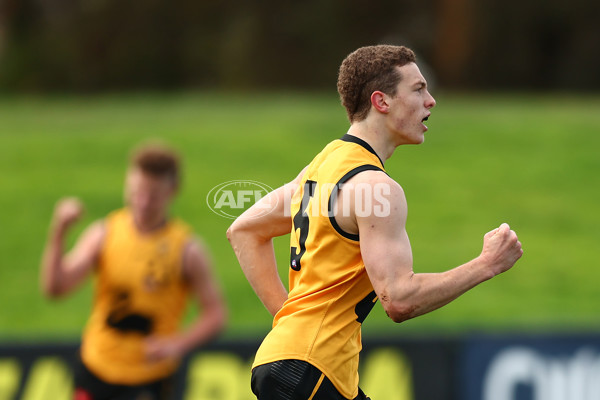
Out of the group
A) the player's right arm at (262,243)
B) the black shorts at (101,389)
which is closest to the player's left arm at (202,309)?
the black shorts at (101,389)

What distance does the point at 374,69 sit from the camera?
307 cm

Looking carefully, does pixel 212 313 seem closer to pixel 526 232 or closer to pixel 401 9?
pixel 526 232

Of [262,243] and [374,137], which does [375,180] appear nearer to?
[374,137]

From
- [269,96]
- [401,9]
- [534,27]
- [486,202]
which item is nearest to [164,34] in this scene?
[269,96]

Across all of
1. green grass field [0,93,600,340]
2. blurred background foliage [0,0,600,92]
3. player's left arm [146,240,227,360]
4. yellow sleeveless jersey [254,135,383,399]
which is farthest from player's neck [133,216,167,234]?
blurred background foliage [0,0,600,92]

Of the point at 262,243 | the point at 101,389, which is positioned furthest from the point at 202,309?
the point at 262,243

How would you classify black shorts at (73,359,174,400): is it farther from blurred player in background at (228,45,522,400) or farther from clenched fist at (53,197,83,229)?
blurred player in background at (228,45,522,400)

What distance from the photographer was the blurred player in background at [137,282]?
21.2 ft

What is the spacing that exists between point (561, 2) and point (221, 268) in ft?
48.9

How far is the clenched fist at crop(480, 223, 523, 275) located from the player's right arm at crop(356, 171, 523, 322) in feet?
0.08

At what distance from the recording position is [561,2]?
25.6 meters

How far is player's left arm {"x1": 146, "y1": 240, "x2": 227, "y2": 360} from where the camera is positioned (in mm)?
6664

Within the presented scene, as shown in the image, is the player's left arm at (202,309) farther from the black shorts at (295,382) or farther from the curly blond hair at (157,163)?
the black shorts at (295,382)

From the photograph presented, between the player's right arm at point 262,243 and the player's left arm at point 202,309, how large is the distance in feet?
10.5
